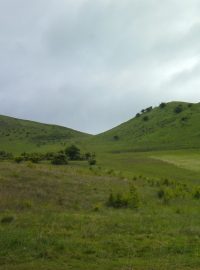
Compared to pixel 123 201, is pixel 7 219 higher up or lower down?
lower down

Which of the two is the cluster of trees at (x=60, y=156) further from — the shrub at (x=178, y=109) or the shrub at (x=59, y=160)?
the shrub at (x=178, y=109)

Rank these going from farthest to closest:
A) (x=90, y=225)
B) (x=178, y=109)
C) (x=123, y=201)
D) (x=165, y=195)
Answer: (x=178, y=109) → (x=165, y=195) → (x=123, y=201) → (x=90, y=225)

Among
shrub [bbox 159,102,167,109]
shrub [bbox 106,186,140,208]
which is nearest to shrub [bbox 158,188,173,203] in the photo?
shrub [bbox 106,186,140,208]

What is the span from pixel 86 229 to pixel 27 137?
13352 cm

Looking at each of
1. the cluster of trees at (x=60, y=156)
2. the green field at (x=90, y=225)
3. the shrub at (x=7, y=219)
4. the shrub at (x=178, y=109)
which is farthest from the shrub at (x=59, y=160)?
the shrub at (x=178, y=109)

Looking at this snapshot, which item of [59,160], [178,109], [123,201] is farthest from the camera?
[178,109]

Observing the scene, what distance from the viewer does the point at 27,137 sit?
491ft

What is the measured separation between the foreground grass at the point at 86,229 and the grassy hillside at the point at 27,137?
94.5m

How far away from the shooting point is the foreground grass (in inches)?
542

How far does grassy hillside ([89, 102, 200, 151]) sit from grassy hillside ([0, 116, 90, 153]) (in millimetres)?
13515

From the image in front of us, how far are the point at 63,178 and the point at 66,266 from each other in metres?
19.5

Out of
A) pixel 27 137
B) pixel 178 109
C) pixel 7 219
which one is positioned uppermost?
pixel 178 109

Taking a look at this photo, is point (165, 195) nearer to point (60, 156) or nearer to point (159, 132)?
point (60, 156)

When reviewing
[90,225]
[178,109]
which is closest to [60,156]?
[90,225]
